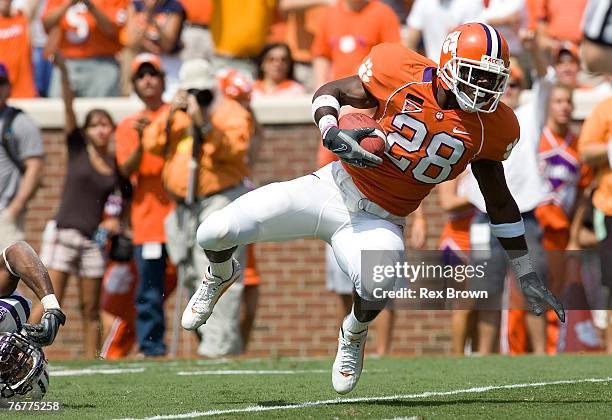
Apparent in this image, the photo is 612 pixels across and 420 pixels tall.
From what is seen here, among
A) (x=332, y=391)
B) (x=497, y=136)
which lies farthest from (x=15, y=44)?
(x=497, y=136)

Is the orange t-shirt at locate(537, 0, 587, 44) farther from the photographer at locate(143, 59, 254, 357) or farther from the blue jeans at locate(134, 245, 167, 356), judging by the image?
the blue jeans at locate(134, 245, 167, 356)

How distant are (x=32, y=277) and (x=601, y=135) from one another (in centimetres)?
520

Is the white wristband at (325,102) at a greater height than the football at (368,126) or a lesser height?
greater

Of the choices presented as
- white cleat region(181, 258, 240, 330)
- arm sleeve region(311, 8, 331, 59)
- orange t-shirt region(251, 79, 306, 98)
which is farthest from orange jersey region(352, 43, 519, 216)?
orange t-shirt region(251, 79, 306, 98)

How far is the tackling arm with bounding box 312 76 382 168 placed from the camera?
20.3 feet

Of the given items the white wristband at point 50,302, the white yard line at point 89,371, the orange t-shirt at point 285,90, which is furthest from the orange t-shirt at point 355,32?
the white wristband at point 50,302

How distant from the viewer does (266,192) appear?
6.73 metres

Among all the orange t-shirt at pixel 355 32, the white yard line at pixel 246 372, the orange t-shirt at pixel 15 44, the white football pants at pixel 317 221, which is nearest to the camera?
the white football pants at pixel 317 221

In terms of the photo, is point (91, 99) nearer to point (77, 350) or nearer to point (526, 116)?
point (77, 350)

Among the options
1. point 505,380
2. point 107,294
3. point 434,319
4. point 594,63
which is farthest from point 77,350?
point 594,63

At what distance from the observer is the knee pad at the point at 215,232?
659cm

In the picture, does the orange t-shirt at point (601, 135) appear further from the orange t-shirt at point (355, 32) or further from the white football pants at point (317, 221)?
the white football pants at point (317, 221)

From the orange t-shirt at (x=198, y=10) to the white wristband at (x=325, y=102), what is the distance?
18.6 feet

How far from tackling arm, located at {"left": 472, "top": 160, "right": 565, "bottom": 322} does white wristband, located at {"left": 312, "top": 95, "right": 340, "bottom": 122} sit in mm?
764
